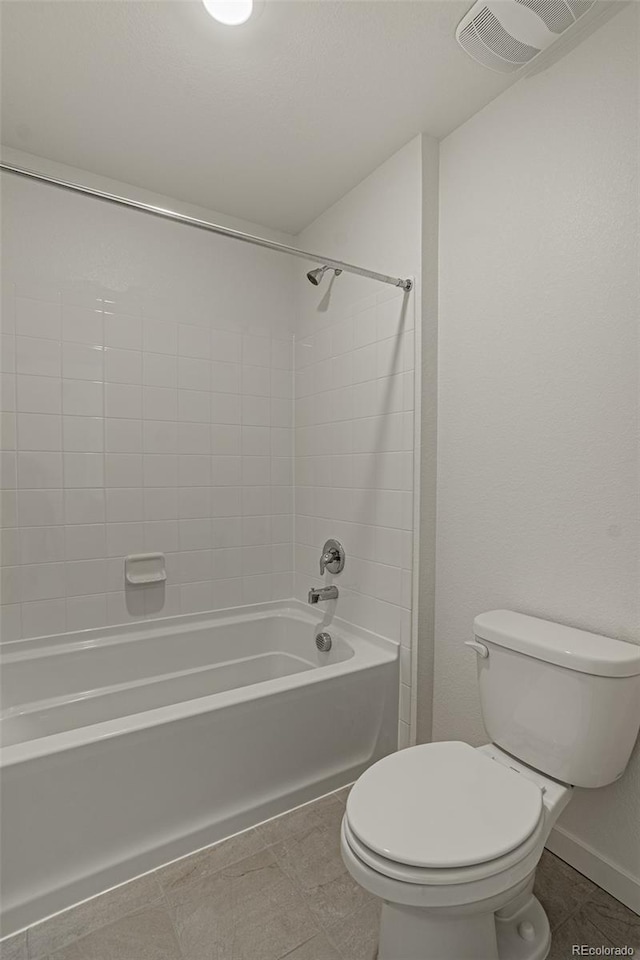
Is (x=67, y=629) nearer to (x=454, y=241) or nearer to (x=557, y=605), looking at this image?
(x=557, y=605)

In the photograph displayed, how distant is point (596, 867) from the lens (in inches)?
57.2

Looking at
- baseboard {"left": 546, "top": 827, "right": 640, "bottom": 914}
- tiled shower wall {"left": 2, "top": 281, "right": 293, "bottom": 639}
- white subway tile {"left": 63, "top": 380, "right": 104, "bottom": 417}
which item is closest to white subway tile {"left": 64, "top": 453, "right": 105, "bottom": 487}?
tiled shower wall {"left": 2, "top": 281, "right": 293, "bottom": 639}

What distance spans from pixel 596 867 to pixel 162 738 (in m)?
1.31

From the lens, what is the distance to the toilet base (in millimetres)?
1115

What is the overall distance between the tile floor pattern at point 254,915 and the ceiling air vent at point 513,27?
239 cm

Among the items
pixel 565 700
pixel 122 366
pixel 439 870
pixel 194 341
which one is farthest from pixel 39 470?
pixel 565 700

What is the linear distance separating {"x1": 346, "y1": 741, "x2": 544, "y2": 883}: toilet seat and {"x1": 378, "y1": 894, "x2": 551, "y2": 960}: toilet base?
12cm

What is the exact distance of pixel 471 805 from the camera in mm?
1163

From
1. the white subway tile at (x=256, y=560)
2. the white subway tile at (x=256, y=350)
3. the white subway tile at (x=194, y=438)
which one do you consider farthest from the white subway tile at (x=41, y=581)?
the white subway tile at (x=256, y=350)

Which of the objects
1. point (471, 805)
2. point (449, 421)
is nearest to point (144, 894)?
point (471, 805)

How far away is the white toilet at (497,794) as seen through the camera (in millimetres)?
1030

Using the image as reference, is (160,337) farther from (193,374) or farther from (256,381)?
(256,381)

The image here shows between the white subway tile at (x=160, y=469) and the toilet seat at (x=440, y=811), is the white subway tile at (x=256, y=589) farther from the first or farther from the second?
the toilet seat at (x=440, y=811)

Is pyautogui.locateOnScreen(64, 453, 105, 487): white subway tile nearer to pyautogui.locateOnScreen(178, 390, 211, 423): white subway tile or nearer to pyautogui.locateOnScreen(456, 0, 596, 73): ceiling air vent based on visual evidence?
pyautogui.locateOnScreen(178, 390, 211, 423): white subway tile
